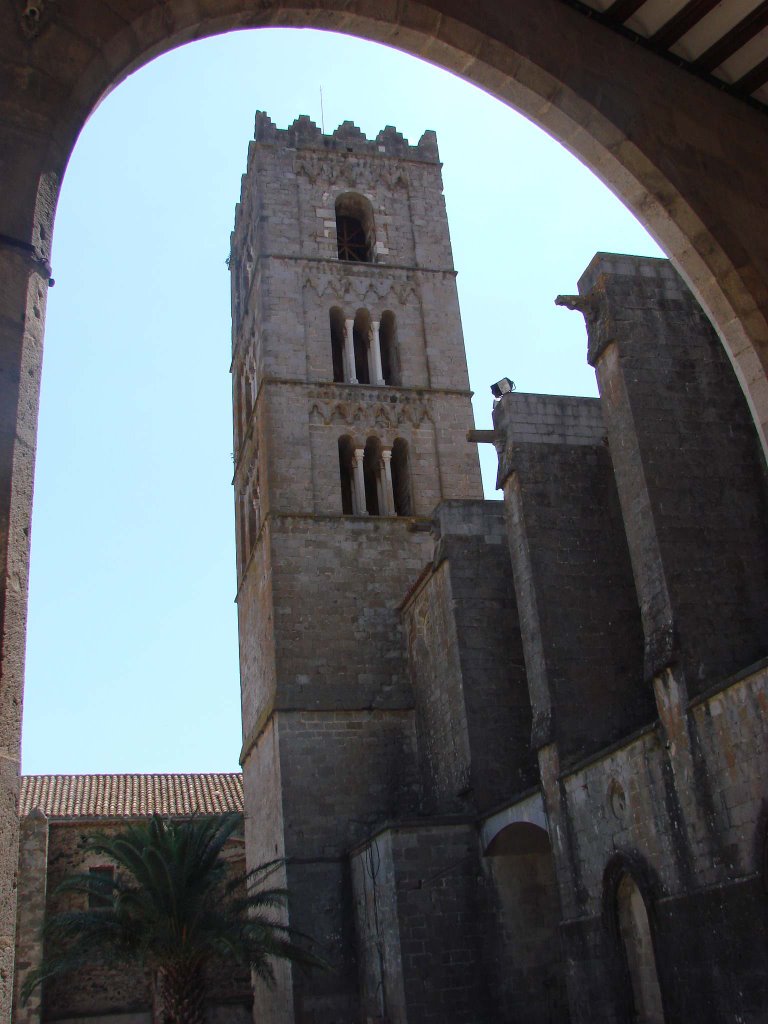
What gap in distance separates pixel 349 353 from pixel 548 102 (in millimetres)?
18224

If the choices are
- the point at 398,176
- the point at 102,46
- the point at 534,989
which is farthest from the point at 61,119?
the point at 398,176

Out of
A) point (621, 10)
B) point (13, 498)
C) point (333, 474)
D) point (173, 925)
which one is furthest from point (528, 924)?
point (13, 498)

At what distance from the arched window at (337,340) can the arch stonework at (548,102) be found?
1842 centimetres

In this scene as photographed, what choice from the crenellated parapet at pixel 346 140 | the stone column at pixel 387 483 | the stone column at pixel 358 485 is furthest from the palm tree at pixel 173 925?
the crenellated parapet at pixel 346 140

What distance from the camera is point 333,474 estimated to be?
21.5 meters

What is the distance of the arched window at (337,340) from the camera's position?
23656mm

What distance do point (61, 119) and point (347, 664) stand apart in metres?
16.6

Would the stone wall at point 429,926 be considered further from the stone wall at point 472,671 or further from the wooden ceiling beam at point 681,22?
the wooden ceiling beam at point 681,22

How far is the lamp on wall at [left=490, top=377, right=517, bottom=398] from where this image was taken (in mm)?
16172

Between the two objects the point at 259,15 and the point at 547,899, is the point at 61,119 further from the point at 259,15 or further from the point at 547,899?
the point at 547,899

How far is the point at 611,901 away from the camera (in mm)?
11609

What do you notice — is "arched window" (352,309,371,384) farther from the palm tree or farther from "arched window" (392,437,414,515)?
the palm tree

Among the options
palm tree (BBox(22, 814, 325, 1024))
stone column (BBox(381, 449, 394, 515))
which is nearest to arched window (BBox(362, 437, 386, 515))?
stone column (BBox(381, 449, 394, 515))

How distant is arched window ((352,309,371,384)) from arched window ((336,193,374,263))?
1.80 m
